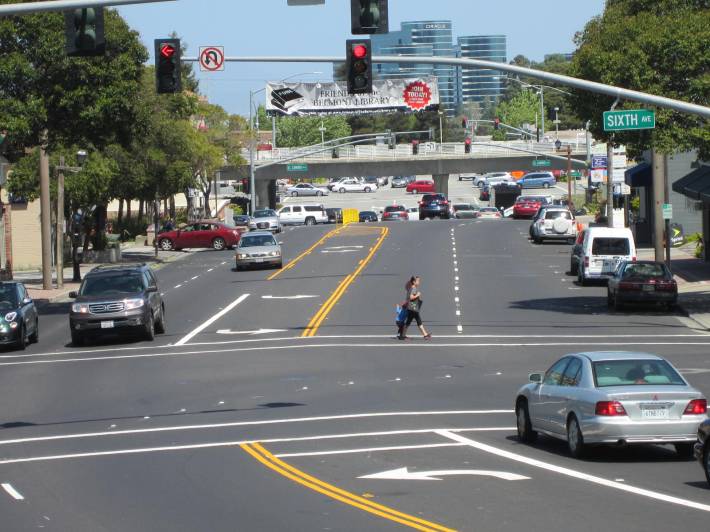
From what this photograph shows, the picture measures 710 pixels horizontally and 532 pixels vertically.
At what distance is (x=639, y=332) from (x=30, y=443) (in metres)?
18.8

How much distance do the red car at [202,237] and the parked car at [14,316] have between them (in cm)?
3808

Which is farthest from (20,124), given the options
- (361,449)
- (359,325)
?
(361,449)

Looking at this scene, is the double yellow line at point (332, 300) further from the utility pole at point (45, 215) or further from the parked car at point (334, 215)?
the parked car at point (334, 215)

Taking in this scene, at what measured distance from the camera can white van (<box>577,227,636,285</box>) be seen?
148 feet

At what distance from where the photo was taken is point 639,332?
32.7 meters

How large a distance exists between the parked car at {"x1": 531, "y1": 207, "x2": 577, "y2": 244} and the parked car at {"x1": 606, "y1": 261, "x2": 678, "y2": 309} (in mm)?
25755

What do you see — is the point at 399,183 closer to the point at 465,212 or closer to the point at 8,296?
the point at 465,212

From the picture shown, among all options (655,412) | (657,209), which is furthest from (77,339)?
(657,209)

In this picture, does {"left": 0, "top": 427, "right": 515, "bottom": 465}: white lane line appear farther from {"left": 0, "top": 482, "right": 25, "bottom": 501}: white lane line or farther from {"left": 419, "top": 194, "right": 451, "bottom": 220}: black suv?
{"left": 419, "top": 194, "right": 451, "bottom": 220}: black suv

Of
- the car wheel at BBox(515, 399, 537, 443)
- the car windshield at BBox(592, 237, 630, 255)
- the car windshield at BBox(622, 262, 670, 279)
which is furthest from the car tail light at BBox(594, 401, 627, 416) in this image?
the car windshield at BBox(592, 237, 630, 255)

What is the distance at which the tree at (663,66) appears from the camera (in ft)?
113

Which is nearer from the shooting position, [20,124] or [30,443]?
[30,443]

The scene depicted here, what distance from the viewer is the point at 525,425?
56.2ft

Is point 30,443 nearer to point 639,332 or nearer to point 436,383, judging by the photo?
point 436,383
